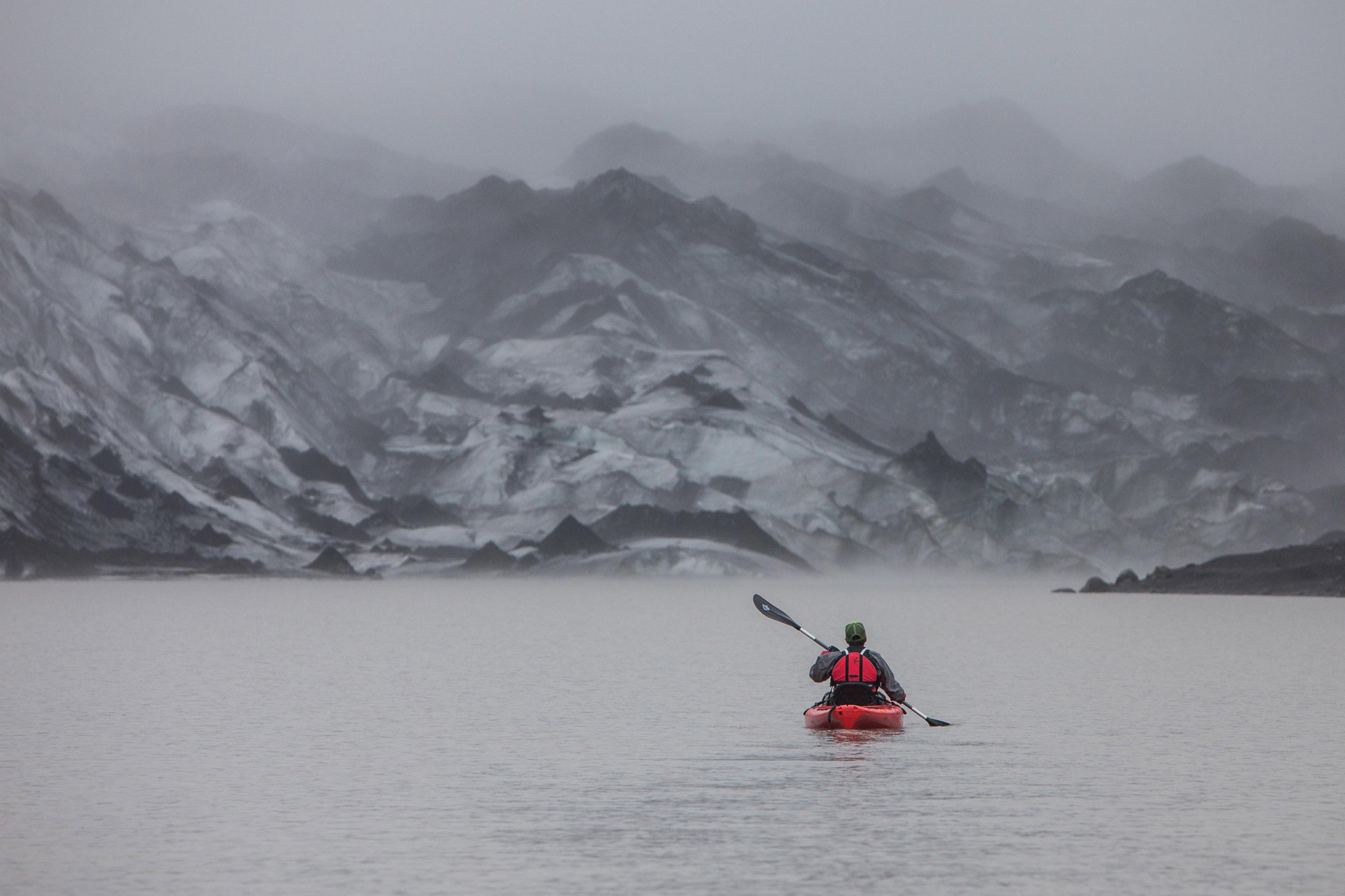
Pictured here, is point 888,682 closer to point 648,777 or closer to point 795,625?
point 795,625

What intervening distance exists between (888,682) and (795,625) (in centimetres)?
839

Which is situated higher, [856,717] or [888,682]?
[888,682]

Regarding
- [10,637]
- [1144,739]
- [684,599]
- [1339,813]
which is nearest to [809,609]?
[684,599]

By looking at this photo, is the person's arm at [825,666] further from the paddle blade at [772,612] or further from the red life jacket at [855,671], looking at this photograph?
the paddle blade at [772,612]

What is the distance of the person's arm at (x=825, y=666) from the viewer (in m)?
43.2

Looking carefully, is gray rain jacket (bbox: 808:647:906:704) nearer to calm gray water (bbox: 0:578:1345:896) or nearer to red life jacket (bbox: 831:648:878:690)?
red life jacket (bbox: 831:648:878:690)

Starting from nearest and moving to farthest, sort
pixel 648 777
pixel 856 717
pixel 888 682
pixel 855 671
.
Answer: pixel 648 777 < pixel 856 717 < pixel 855 671 < pixel 888 682

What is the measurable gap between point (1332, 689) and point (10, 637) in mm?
69107

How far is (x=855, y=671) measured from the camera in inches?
1710

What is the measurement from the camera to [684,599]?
183250 mm

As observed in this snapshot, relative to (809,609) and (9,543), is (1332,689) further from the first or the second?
(9,543)

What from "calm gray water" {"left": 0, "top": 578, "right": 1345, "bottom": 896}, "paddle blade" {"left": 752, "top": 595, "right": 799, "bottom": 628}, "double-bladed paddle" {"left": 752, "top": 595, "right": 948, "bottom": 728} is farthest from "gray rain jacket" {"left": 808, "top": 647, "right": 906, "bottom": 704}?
"paddle blade" {"left": 752, "top": 595, "right": 799, "bottom": 628}

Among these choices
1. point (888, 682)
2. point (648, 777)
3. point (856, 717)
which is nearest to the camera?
Answer: point (648, 777)

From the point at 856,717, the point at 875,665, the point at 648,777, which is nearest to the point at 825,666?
the point at 875,665
